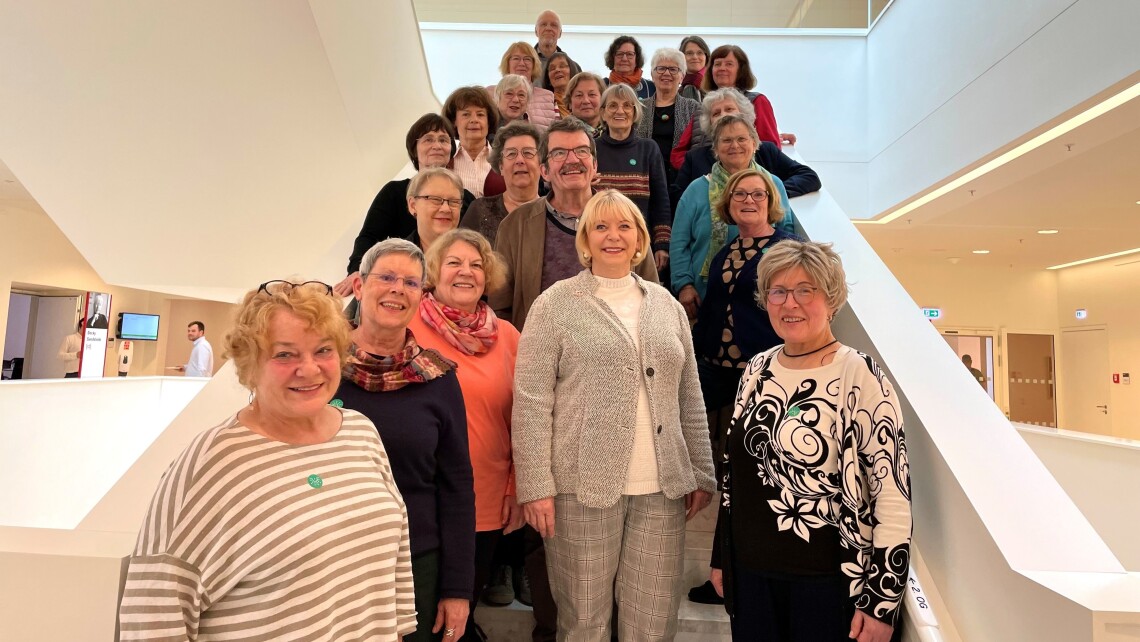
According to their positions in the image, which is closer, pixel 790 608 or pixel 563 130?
pixel 790 608

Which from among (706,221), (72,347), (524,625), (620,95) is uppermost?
(620,95)

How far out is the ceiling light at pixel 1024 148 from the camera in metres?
4.77

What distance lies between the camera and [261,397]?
1.25 metres

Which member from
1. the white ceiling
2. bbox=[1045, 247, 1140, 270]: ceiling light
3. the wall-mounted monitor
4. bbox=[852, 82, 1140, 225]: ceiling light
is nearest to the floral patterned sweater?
bbox=[852, 82, 1140, 225]: ceiling light

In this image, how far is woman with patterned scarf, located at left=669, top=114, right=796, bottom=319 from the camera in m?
2.87

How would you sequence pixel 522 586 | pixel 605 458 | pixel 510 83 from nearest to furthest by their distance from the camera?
pixel 605 458
pixel 522 586
pixel 510 83

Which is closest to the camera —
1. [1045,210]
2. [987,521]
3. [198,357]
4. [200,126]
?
[987,521]

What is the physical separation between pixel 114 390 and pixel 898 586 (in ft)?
28.3

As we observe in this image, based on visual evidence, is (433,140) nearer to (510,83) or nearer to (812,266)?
(510,83)

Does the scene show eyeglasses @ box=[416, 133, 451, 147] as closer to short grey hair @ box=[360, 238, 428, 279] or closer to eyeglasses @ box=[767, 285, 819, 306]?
short grey hair @ box=[360, 238, 428, 279]

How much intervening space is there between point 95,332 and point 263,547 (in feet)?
48.3

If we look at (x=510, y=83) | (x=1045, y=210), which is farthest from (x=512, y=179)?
(x=1045, y=210)

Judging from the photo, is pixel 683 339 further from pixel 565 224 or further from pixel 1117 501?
pixel 1117 501

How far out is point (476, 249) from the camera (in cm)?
210
